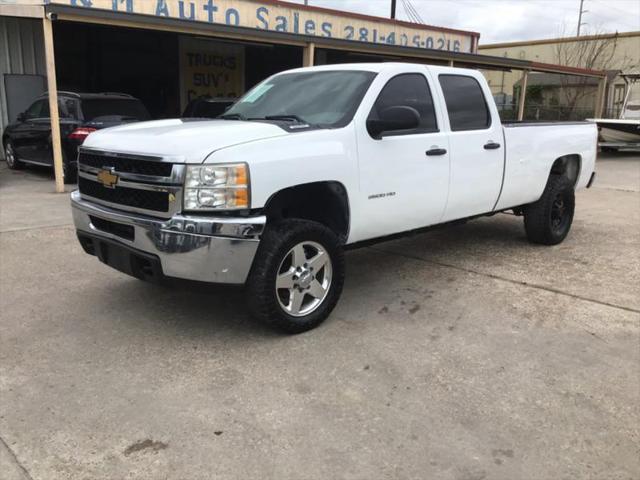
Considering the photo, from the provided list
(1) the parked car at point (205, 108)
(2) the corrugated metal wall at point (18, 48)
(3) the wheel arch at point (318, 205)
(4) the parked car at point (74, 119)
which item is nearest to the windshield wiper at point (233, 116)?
(3) the wheel arch at point (318, 205)

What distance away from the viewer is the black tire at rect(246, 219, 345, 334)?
3.91 meters

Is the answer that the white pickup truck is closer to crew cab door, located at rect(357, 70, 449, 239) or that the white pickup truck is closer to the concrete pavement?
crew cab door, located at rect(357, 70, 449, 239)

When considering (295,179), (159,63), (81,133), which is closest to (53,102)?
(81,133)

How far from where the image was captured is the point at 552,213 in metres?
6.96

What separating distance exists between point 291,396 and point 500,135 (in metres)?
3.60

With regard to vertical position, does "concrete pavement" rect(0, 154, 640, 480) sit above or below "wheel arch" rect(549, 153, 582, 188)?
below

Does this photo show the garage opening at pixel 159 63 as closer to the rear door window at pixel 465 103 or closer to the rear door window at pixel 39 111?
the rear door window at pixel 39 111

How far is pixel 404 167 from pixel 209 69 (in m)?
17.3

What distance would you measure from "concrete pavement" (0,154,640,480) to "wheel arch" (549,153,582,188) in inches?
61.0

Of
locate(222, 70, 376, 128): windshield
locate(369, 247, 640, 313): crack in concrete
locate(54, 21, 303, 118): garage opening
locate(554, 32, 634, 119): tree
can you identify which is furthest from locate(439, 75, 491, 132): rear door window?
locate(554, 32, 634, 119): tree

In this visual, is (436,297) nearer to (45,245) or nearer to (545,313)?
(545,313)

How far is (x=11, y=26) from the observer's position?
14641 millimetres

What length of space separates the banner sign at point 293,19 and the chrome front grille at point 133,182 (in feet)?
32.2

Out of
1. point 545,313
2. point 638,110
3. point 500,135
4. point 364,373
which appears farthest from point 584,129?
point 638,110
